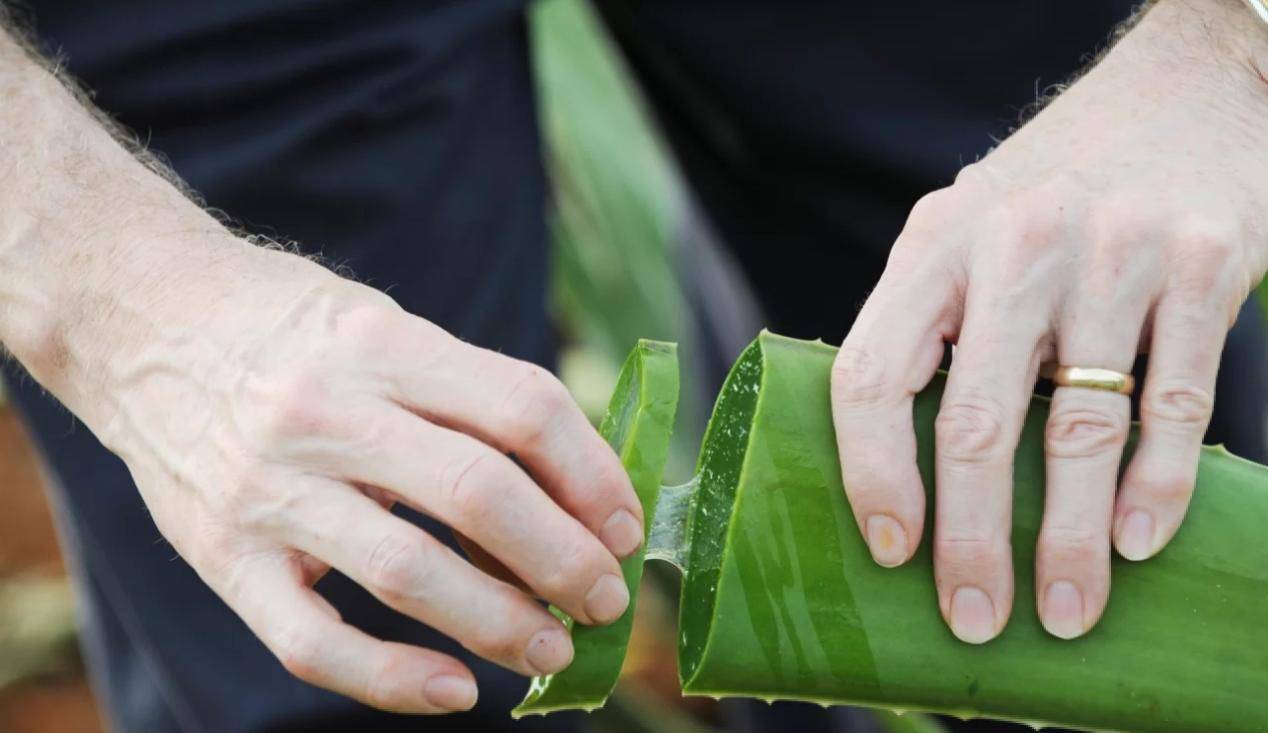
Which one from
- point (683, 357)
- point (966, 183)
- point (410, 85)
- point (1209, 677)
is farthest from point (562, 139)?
point (1209, 677)

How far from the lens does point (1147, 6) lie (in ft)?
3.11

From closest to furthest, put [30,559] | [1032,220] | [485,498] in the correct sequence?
[485,498] < [1032,220] < [30,559]

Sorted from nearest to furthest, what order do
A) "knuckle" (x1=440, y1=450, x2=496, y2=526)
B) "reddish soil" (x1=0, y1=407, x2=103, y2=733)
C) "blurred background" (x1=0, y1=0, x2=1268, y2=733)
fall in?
1. "knuckle" (x1=440, y1=450, x2=496, y2=526)
2. "blurred background" (x1=0, y1=0, x2=1268, y2=733)
3. "reddish soil" (x1=0, y1=407, x2=103, y2=733)

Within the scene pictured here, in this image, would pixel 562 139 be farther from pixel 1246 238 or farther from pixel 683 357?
pixel 1246 238

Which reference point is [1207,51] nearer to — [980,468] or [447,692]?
[980,468]

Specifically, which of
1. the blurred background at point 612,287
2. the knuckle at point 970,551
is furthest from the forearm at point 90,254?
the blurred background at point 612,287

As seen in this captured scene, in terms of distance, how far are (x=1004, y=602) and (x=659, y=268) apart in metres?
1.39

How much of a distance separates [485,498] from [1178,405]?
38 centimetres

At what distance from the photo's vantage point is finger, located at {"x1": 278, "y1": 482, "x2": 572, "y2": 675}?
2.12 feet

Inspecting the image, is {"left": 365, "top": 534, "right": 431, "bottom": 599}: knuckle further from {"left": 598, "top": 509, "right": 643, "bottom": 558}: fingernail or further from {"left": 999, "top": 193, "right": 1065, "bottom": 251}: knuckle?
{"left": 999, "top": 193, "right": 1065, "bottom": 251}: knuckle

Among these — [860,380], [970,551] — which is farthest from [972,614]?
[860,380]

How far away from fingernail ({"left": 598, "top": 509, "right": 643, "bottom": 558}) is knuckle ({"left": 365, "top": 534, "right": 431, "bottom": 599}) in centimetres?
9

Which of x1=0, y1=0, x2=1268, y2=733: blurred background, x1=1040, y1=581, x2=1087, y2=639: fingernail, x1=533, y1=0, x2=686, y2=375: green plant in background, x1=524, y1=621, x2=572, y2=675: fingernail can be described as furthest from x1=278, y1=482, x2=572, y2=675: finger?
x1=533, y1=0, x2=686, y2=375: green plant in background

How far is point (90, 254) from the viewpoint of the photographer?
799mm
